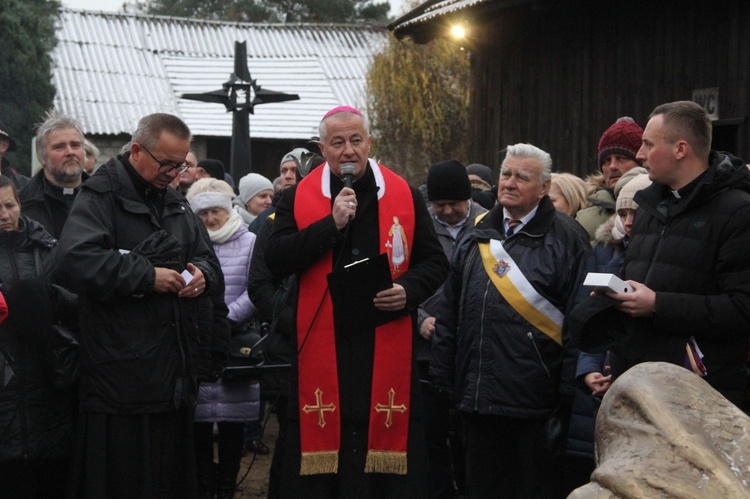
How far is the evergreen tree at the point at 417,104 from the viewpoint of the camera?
2497 cm

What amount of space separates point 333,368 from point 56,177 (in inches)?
88.8

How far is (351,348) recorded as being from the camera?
4.75 m

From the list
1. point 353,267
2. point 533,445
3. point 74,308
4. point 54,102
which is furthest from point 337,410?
point 54,102

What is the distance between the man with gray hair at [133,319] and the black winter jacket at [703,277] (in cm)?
199

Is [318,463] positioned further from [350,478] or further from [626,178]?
[626,178]

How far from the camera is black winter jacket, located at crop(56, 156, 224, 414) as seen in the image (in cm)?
455

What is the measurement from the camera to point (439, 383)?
5438 mm

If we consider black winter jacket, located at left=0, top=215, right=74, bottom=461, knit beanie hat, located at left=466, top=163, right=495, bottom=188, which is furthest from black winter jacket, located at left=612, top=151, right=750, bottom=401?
knit beanie hat, located at left=466, top=163, right=495, bottom=188

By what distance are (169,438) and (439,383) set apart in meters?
1.43

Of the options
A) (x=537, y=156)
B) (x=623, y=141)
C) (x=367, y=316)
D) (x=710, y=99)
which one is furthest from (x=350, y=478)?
(x=710, y=99)

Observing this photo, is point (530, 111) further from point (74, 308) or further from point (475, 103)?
point (74, 308)

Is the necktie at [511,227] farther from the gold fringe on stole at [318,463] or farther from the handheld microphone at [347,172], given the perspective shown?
the gold fringe on stole at [318,463]

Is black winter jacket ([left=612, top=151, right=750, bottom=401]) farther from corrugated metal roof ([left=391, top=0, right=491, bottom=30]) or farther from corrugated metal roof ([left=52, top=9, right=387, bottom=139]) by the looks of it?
corrugated metal roof ([left=52, top=9, right=387, bottom=139])

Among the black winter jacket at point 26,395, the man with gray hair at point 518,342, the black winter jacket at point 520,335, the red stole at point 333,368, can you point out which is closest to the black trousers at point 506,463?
the man with gray hair at point 518,342
